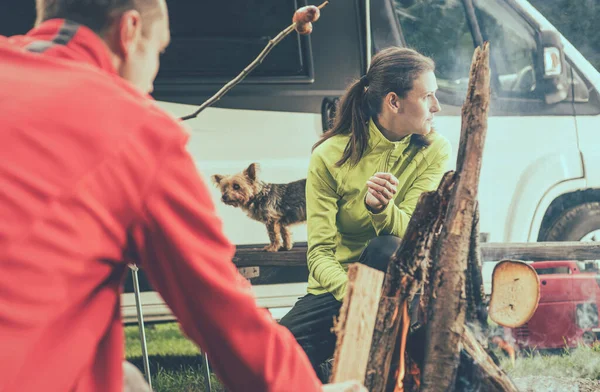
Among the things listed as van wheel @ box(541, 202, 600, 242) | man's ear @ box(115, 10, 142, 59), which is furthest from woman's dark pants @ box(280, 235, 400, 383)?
man's ear @ box(115, 10, 142, 59)

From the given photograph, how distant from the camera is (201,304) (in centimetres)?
98

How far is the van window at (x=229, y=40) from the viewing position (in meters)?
3.44

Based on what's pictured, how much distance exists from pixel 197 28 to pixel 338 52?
64cm

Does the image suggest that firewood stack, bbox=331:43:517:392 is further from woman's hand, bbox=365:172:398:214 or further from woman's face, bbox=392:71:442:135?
woman's face, bbox=392:71:442:135

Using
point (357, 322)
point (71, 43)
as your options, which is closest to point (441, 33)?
point (357, 322)

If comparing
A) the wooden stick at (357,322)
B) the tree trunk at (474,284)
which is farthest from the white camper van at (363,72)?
the wooden stick at (357,322)

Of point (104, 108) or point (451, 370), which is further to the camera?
point (451, 370)

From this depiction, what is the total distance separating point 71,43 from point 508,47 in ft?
8.81

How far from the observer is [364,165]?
281 centimetres

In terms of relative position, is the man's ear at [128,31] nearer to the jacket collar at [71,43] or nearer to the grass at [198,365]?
the jacket collar at [71,43]

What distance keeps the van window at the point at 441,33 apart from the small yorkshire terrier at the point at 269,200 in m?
0.80

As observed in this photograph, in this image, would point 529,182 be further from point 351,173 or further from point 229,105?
point 229,105

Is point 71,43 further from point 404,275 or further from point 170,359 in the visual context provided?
point 170,359

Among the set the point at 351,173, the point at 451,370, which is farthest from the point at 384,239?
the point at 451,370
